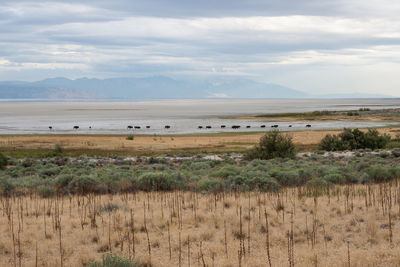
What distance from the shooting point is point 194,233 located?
9211mm

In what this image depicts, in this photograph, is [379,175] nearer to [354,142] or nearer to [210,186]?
[210,186]

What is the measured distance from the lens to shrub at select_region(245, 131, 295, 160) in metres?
29.9

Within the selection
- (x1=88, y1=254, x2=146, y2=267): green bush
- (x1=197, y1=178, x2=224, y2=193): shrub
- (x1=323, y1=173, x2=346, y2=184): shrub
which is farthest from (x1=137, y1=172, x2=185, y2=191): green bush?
(x1=88, y1=254, x2=146, y2=267): green bush

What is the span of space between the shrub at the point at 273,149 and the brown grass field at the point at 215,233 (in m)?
17.1

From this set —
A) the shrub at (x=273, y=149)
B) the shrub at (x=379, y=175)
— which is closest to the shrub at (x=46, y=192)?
the shrub at (x=379, y=175)

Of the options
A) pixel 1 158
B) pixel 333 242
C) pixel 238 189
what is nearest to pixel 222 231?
pixel 333 242

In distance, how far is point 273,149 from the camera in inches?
1200

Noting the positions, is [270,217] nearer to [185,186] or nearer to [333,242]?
[333,242]

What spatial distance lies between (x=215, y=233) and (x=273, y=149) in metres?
21.8

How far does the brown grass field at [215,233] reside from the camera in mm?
7621

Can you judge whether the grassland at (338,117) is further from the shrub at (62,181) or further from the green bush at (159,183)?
the shrub at (62,181)

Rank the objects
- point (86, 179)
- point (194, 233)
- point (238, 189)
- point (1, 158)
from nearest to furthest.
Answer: point (194, 233)
point (238, 189)
point (86, 179)
point (1, 158)

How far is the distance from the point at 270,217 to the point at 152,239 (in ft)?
9.68

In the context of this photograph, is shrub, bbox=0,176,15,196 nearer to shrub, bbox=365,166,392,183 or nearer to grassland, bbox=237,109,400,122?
shrub, bbox=365,166,392,183
